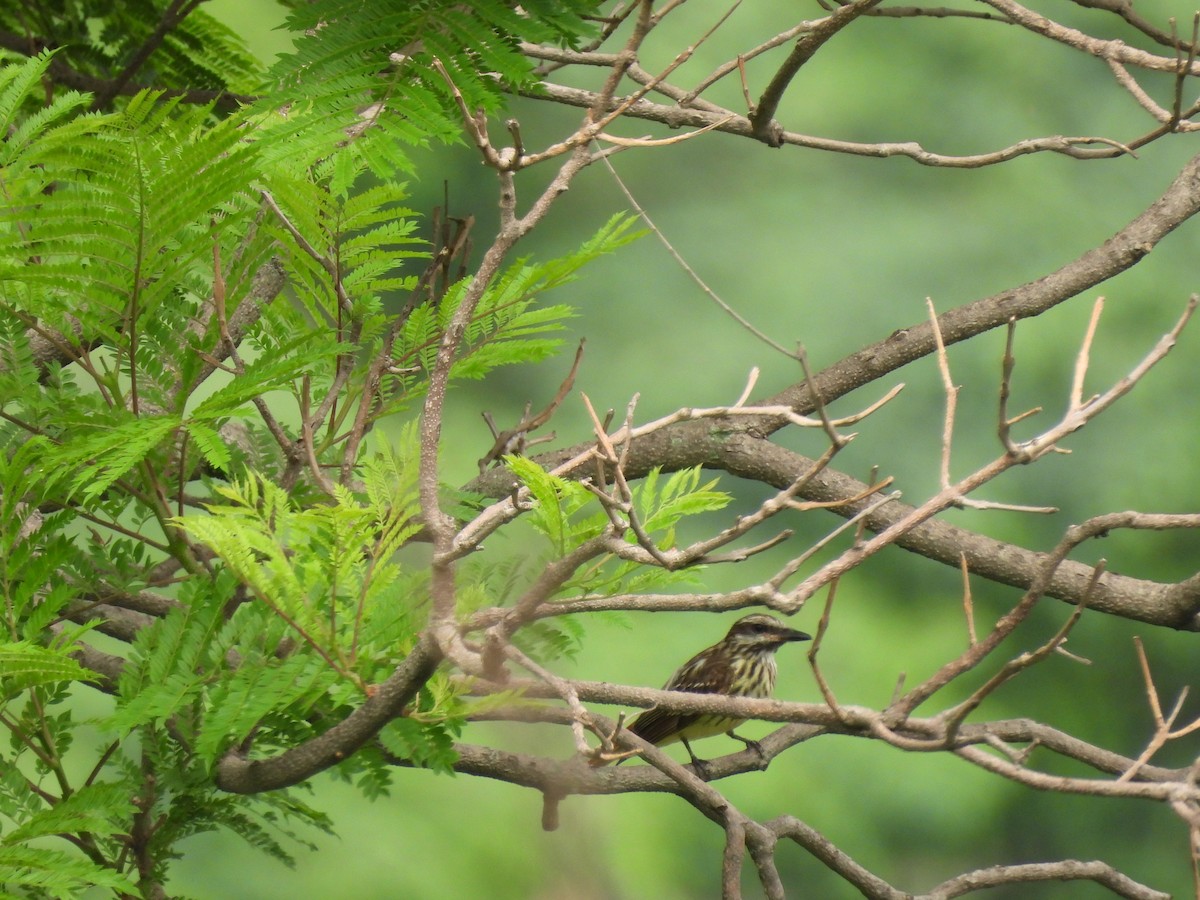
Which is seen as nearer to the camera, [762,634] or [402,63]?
[402,63]

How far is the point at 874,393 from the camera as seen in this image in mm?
2775

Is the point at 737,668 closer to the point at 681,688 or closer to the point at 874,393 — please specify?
the point at 681,688

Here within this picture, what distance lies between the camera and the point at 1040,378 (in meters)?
2.66

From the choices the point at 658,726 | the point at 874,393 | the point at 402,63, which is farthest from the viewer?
the point at 874,393

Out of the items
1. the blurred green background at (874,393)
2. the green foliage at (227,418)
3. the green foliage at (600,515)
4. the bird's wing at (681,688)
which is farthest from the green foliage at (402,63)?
the blurred green background at (874,393)

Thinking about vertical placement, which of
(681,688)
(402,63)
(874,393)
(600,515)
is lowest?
(681,688)

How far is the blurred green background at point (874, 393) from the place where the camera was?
2514 millimetres

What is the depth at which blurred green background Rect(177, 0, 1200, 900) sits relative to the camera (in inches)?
99.0

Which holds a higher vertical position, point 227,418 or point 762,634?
point 227,418

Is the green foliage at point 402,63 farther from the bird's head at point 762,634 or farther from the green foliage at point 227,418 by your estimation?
the bird's head at point 762,634

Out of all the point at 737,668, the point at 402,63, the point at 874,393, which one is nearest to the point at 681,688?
the point at 737,668

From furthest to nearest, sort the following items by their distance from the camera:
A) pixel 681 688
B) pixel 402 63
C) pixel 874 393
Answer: pixel 874 393
pixel 681 688
pixel 402 63

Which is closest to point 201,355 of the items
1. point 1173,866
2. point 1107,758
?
point 1107,758

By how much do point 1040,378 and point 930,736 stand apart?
87.6 inches
